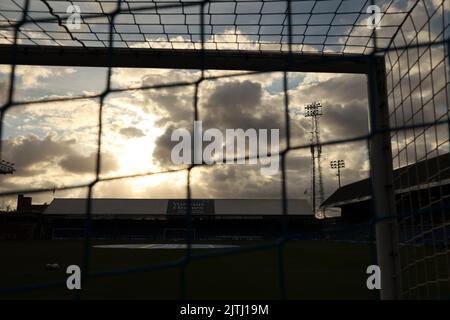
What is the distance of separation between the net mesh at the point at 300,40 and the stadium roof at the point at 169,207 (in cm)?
2488

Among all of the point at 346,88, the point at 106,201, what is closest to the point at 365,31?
the point at 346,88

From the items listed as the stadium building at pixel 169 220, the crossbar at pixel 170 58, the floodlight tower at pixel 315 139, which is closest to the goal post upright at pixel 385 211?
the crossbar at pixel 170 58

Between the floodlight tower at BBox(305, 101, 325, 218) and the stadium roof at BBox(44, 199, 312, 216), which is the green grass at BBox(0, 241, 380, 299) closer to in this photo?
the floodlight tower at BBox(305, 101, 325, 218)

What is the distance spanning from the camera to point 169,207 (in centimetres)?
2861

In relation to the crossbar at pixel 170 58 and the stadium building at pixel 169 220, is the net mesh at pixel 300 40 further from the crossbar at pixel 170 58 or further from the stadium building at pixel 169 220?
the stadium building at pixel 169 220

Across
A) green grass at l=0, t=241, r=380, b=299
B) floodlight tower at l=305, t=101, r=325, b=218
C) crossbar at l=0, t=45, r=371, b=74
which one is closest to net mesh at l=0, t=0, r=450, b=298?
crossbar at l=0, t=45, r=371, b=74

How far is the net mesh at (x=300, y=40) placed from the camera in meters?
1.79

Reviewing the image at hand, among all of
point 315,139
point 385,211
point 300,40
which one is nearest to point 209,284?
point 385,211

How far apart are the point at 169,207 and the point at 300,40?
26875mm

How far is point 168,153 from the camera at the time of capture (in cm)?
231

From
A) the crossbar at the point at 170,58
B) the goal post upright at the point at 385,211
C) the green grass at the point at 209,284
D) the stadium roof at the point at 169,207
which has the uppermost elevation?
the stadium roof at the point at 169,207

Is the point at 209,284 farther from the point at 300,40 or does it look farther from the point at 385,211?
the point at 300,40

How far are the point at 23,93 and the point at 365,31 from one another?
1930mm
